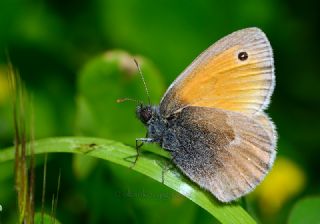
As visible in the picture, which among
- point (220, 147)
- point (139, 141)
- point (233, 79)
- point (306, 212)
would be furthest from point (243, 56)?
point (306, 212)

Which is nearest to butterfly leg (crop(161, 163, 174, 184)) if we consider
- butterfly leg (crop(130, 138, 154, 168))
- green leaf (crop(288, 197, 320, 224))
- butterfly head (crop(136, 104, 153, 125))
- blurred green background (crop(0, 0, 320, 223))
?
butterfly leg (crop(130, 138, 154, 168))

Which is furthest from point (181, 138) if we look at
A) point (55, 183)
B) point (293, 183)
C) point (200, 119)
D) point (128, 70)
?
point (293, 183)

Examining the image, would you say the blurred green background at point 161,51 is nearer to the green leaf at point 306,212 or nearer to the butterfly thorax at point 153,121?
the butterfly thorax at point 153,121

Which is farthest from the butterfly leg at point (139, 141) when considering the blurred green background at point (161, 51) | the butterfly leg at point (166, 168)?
the blurred green background at point (161, 51)

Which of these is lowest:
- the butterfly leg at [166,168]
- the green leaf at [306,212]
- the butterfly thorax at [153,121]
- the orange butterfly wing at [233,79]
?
the green leaf at [306,212]

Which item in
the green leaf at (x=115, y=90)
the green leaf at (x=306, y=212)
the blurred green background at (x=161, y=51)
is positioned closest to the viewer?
the green leaf at (x=306, y=212)

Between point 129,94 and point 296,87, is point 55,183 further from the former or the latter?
point 296,87
